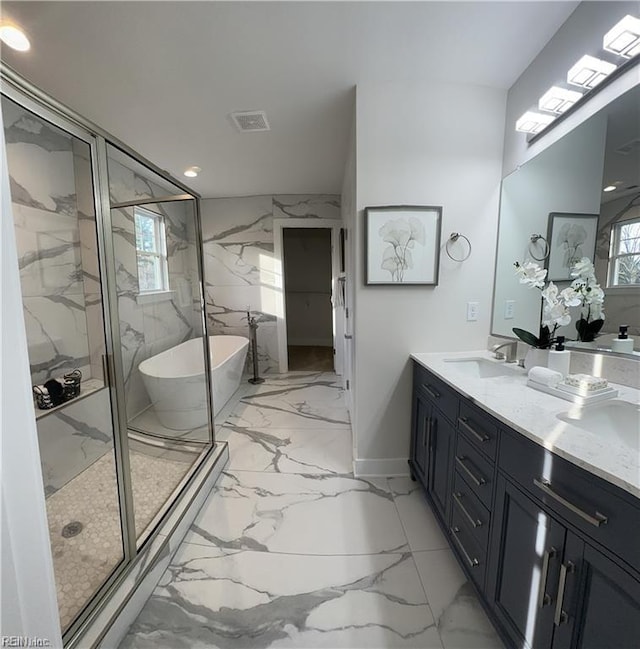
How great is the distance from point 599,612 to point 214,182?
4.28 m

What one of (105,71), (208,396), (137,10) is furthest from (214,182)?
(208,396)

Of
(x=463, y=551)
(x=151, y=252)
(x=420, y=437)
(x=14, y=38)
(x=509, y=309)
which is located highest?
(x=14, y=38)

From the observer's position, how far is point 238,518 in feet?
5.74

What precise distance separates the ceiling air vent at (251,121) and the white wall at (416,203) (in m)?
0.79

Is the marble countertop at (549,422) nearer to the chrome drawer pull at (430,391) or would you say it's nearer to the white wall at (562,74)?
the chrome drawer pull at (430,391)

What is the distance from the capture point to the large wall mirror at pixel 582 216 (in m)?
1.23

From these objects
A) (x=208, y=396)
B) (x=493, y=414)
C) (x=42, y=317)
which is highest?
(x=42, y=317)

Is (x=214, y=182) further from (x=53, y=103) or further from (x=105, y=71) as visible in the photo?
(x=53, y=103)

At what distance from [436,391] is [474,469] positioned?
1.50 feet

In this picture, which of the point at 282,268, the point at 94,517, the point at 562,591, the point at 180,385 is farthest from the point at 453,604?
the point at 282,268

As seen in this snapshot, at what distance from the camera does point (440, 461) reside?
157 cm

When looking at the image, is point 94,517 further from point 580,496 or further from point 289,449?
point 580,496

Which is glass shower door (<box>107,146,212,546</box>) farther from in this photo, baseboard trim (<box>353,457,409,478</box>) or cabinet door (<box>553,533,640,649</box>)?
cabinet door (<box>553,533,640,649</box>)

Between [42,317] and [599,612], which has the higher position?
[42,317]
